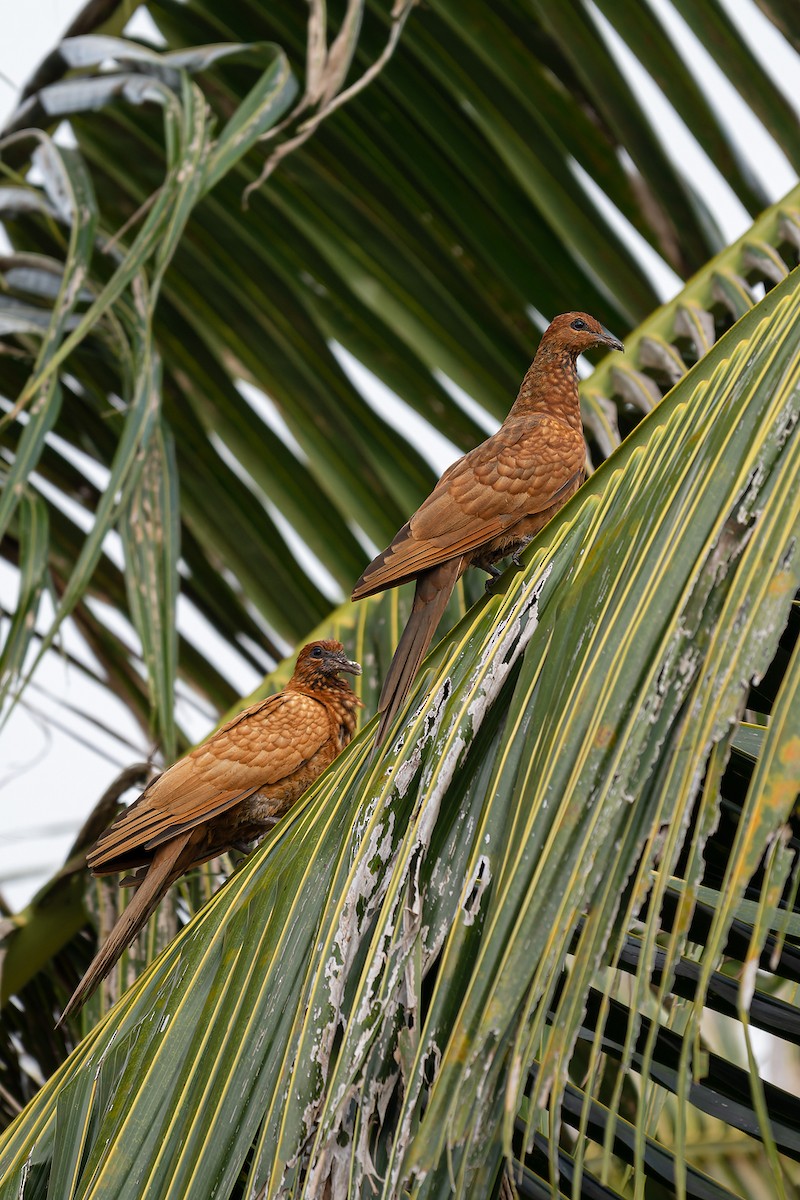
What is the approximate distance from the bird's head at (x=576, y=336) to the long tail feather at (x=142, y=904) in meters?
1.32

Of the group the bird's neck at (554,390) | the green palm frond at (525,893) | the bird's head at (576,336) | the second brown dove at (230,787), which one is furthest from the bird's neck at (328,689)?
the green palm frond at (525,893)

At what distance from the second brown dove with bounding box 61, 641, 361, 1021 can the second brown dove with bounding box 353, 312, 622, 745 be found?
495 mm

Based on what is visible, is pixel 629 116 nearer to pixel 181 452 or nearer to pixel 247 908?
pixel 181 452

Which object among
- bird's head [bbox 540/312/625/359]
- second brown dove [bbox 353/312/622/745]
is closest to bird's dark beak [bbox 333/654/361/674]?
second brown dove [bbox 353/312/622/745]

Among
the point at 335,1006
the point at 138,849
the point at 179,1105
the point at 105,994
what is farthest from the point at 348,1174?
the point at 105,994

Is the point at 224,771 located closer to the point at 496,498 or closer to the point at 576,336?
the point at 496,498

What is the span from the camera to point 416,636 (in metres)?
2.21

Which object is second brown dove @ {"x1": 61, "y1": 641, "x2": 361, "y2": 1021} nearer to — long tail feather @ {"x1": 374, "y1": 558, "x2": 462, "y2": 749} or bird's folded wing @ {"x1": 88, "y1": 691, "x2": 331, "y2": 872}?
bird's folded wing @ {"x1": 88, "y1": 691, "x2": 331, "y2": 872}

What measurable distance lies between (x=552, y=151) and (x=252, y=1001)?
2.57 m

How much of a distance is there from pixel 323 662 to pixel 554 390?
0.78m

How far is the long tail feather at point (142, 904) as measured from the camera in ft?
7.30

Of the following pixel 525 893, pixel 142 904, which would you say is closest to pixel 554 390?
pixel 142 904

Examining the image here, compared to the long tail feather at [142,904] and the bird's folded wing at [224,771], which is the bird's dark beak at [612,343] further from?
the long tail feather at [142,904]

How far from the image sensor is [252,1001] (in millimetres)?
1570
